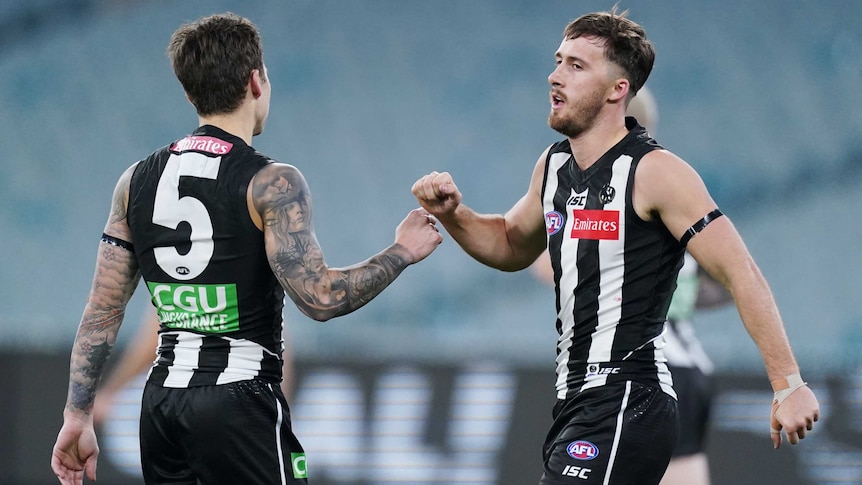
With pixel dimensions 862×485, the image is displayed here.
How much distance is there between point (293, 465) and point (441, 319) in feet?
19.2

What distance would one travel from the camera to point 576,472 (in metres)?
3.71

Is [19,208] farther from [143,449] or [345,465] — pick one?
[143,449]

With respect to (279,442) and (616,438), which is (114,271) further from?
(616,438)

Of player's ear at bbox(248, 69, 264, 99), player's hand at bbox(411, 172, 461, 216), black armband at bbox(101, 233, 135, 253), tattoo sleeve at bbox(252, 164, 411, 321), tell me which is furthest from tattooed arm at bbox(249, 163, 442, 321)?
player's hand at bbox(411, 172, 461, 216)

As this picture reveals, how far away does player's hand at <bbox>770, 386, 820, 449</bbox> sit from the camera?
140 inches

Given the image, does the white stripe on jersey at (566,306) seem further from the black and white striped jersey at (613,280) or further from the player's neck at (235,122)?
the player's neck at (235,122)

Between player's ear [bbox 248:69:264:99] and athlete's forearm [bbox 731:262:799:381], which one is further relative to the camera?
player's ear [bbox 248:69:264:99]

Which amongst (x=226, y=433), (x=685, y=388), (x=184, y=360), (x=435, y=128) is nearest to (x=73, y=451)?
(x=184, y=360)

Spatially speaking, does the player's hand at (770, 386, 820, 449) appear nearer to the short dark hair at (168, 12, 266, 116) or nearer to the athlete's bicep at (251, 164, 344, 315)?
the athlete's bicep at (251, 164, 344, 315)

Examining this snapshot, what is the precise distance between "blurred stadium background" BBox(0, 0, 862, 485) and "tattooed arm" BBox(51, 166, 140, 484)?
4.67 meters

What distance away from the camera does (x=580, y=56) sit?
4.14 m

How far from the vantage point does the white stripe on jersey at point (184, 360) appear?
366 centimetres

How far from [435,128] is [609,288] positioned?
6260 mm

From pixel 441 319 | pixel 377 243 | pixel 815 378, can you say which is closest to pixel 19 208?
pixel 377 243
